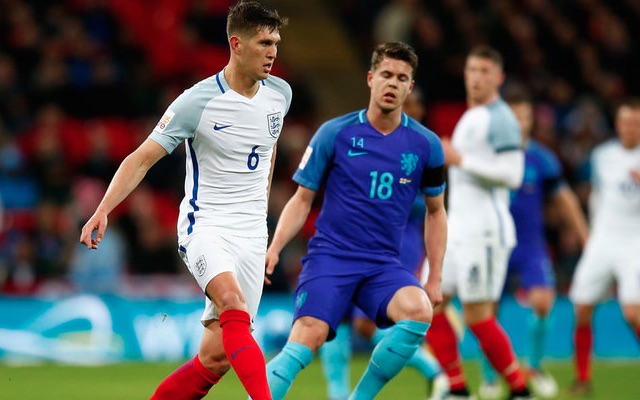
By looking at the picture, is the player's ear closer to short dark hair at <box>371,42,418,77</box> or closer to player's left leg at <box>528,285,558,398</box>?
short dark hair at <box>371,42,418,77</box>

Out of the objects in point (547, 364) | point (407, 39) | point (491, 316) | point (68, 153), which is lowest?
point (547, 364)

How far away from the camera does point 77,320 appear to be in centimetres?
1295

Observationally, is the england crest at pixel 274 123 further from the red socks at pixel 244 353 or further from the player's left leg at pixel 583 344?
the player's left leg at pixel 583 344

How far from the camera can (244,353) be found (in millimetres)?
5984

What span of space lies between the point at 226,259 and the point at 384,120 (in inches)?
56.1

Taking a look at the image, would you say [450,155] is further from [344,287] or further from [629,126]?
[629,126]

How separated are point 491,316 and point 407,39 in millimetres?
9298

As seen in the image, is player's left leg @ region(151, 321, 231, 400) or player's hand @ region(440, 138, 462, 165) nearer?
player's left leg @ region(151, 321, 231, 400)

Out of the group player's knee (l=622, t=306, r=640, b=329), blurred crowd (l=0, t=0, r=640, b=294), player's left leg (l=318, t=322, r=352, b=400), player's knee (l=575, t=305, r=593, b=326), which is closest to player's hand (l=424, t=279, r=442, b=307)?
player's left leg (l=318, t=322, r=352, b=400)

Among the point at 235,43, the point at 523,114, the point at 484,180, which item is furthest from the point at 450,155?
the point at 235,43

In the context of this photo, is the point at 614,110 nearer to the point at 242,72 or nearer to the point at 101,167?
the point at 101,167

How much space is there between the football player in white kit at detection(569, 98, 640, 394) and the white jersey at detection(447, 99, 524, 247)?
1.71 metres

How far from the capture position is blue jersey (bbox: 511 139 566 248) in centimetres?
1038

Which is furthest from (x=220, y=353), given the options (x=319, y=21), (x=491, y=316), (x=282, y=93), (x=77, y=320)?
(x=319, y=21)
